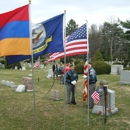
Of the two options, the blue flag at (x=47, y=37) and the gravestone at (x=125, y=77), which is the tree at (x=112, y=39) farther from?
the blue flag at (x=47, y=37)

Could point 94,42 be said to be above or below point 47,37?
above

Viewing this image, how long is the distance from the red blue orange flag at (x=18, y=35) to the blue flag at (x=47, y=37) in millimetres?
307

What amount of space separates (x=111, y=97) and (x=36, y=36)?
3.96 m

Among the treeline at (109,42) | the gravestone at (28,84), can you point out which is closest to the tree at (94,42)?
the treeline at (109,42)

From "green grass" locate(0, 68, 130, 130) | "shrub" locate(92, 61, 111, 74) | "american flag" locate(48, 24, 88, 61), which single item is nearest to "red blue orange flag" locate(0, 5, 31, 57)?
"american flag" locate(48, 24, 88, 61)

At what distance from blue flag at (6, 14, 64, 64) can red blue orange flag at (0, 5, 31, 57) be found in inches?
12.1

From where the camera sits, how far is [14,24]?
20.8ft

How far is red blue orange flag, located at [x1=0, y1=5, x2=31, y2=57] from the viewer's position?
6293 mm

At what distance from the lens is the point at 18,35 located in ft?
20.7

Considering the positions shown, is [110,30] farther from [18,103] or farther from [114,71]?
[18,103]

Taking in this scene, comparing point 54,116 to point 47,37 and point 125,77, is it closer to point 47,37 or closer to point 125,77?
point 47,37

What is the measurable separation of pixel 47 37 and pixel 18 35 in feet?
2.86

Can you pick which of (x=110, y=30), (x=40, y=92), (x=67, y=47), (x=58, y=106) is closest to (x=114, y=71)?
(x=40, y=92)

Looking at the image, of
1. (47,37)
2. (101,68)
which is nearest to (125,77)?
(101,68)
